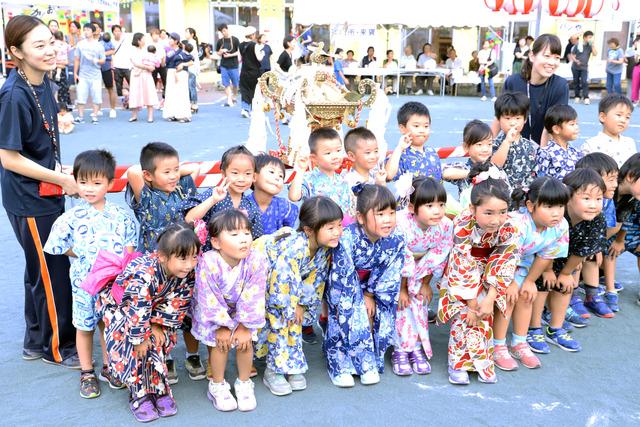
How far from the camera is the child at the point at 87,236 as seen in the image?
2.96 metres

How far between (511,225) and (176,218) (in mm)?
1771

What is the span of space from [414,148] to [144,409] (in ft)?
7.46

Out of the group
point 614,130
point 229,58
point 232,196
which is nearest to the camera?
point 232,196

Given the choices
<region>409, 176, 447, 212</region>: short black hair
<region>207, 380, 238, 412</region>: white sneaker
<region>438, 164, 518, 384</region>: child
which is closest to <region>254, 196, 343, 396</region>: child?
<region>207, 380, 238, 412</region>: white sneaker

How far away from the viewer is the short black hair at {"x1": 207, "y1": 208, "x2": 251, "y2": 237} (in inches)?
110

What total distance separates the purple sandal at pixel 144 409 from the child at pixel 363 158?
1.67 meters

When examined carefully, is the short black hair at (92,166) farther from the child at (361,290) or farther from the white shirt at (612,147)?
the white shirt at (612,147)

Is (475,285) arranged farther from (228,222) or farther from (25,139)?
(25,139)

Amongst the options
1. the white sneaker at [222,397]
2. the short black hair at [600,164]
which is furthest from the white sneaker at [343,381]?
the short black hair at [600,164]

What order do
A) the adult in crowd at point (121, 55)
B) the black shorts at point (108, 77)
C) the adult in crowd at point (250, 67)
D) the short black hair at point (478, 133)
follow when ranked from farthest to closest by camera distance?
the adult in crowd at point (121, 55) < the black shorts at point (108, 77) < the adult in crowd at point (250, 67) < the short black hair at point (478, 133)

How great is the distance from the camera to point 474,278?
3211 millimetres

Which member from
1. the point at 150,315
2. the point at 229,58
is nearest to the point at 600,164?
the point at 150,315

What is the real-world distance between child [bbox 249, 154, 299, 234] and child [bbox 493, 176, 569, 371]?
4.08ft

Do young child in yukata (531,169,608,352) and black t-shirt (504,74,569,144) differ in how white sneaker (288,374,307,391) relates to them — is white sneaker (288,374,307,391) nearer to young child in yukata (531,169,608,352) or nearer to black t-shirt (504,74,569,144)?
young child in yukata (531,169,608,352)
